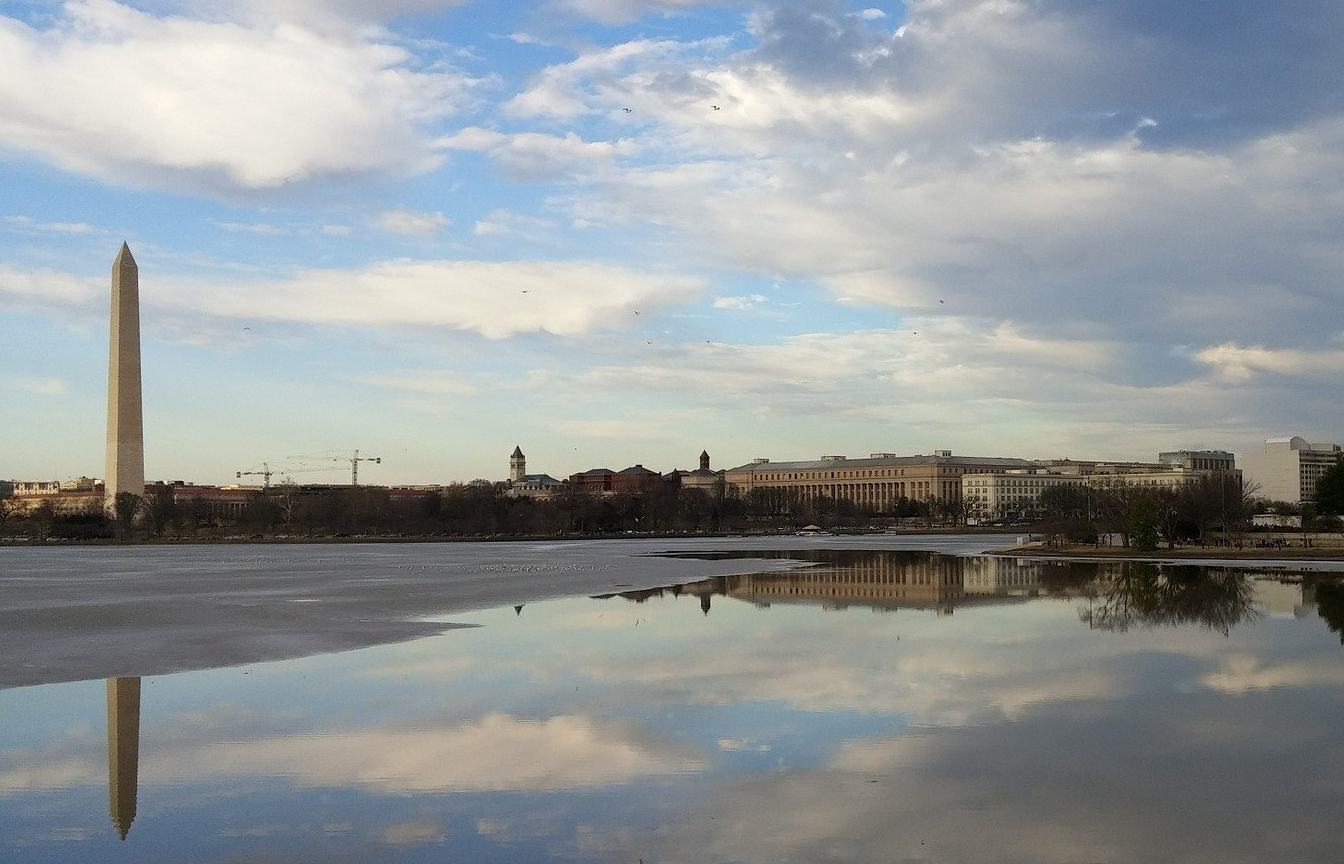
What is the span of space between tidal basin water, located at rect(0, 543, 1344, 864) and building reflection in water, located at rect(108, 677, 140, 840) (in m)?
0.05

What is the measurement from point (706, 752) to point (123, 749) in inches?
244

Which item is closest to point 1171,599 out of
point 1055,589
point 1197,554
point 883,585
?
point 1055,589

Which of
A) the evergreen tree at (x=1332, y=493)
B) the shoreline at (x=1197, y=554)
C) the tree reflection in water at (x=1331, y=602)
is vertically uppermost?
the evergreen tree at (x=1332, y=493)

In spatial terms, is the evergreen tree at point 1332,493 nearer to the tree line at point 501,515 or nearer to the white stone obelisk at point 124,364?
the tree line at point 501,515

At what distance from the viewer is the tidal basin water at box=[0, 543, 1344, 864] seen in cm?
965

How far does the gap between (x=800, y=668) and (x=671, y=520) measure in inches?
4851

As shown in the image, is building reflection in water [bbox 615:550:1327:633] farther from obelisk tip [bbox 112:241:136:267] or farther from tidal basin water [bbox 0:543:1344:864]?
obelisk tip [bbox 112:241:136:267]

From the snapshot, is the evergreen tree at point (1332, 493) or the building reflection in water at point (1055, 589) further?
the evergreen tree at point (1332, 493)

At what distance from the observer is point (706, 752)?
12797 millimetres

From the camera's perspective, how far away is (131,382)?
94.1 meters

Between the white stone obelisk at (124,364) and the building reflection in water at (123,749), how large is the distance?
81.8 m

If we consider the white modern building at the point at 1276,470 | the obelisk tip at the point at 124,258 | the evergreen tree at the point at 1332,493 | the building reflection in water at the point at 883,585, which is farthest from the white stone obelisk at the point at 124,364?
the white modern building at the point at 1276,470

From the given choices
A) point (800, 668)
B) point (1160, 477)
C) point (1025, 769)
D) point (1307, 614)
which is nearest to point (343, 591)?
point (800, 668)

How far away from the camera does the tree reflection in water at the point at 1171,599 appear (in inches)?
1054
